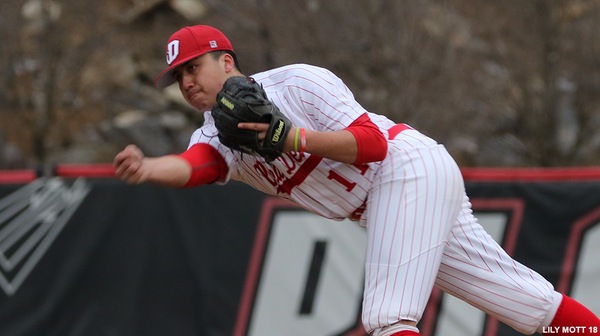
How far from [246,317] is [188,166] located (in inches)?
107

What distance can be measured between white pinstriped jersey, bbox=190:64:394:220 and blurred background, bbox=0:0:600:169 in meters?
7.39

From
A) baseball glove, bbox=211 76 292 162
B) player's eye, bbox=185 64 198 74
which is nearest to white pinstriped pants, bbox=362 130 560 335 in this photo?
baseball glove, bbox=211 76 292 162

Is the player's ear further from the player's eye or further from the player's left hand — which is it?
the player's left hand

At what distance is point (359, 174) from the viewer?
386cm

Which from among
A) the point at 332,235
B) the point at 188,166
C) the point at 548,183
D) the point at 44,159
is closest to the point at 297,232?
the point at 332,235

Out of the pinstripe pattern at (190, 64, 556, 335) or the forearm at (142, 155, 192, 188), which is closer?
the forearm at (142, 155, 192, 188)

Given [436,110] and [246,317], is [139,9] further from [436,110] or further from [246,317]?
[246,317]

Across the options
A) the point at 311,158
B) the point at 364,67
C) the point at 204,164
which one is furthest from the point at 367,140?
the point at 364,67

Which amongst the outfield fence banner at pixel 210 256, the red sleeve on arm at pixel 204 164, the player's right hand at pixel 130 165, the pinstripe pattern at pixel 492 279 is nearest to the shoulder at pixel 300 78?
the red sleeve on arm at pixel 204 164

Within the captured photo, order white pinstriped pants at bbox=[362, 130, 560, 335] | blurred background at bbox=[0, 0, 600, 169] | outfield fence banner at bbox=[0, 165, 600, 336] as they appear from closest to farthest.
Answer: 1. white pinstriped pants at bbox=[362, 130, 560, 335]
2. outfield fence banner at bbox=[0, 165, 600, 336]
3. blurred background at bbox=[0, 0, 600, 169]

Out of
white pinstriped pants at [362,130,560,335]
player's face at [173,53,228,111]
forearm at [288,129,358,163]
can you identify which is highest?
player's face at [173,53,228,111]

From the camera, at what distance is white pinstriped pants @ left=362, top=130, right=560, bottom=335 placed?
3686 millimetres

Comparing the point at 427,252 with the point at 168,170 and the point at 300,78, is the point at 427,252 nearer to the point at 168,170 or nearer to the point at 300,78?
the point at 300,78

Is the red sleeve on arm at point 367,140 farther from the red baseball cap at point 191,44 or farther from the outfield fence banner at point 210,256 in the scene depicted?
the outfield fence banner at point 210,256
